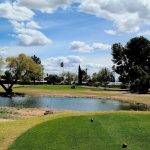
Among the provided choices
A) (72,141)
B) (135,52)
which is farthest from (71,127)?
(135,52)

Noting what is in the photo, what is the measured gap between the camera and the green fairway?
843 inches

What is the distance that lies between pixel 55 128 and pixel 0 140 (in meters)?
3.54

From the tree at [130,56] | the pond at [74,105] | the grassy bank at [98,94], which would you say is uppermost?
the tree at [130,56]

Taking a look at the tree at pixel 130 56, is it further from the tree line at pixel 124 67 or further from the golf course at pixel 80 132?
the golf course at pixel 80 132

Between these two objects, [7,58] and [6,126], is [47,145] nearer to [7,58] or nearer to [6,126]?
[6,126]

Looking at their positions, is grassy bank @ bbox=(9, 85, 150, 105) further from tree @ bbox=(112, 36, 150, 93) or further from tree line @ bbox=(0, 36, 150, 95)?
tree @ bbox=(112, 36, 150, 93)

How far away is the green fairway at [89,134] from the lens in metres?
21.4

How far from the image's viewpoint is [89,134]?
23516mm


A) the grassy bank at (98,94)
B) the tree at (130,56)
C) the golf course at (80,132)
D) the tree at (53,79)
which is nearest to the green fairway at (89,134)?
the golf course at (80,132)

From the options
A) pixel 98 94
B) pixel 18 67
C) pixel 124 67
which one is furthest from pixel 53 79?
Answer: pixel 98 94

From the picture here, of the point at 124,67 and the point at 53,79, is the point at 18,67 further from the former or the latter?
the point at 53,79

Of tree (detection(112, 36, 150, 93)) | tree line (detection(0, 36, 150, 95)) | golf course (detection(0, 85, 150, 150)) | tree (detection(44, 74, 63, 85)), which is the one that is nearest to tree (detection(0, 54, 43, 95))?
tree line (detection(0, 36, 150, 95))

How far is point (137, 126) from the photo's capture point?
1004 inches

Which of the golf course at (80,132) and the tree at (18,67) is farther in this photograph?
the tree at (18,67)
